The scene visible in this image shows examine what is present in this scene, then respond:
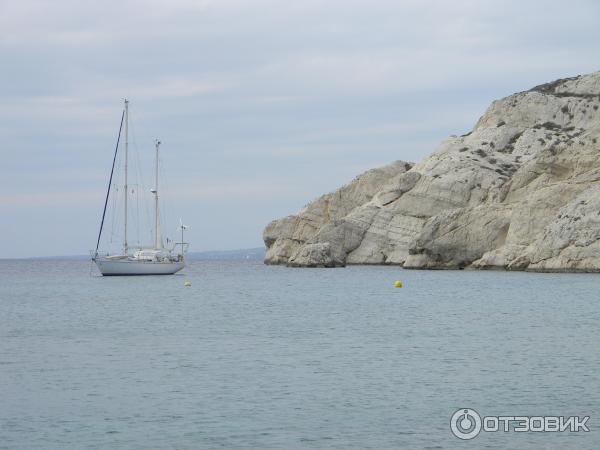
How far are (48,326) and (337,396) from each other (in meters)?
26.1

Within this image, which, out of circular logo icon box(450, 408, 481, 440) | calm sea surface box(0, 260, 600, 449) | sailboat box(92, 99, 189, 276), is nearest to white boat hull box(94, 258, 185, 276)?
sailboat box(92, 99, 189, 276)

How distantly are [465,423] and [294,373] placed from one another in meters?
8.78

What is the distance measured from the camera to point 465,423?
73.4 ft

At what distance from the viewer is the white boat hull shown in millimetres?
101250

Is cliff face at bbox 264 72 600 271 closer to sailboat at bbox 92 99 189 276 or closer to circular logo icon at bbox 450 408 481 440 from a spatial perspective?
sailboat at bbox 92 99 189 276

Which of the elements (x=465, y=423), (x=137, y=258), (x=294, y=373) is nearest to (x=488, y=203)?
(x=137, y=258)

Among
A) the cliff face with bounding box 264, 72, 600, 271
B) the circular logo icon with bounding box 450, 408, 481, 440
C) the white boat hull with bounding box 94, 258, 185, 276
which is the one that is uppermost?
the cliff face with bounding box 264, 72, 600, 271

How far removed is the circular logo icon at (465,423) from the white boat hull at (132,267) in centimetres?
7997

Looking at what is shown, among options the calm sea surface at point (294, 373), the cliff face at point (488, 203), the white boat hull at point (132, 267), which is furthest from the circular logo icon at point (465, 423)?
the white boat hull at point (132, 267)

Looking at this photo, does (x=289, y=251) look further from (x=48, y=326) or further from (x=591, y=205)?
(x=48, y=326)

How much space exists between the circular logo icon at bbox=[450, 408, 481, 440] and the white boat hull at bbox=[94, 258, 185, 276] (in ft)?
262

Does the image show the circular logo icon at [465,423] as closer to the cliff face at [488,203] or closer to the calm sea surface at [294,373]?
the calm sea surface at [294,373]

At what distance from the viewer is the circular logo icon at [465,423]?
2133cm

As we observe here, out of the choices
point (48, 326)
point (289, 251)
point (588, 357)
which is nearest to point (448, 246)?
point (289, 251)
